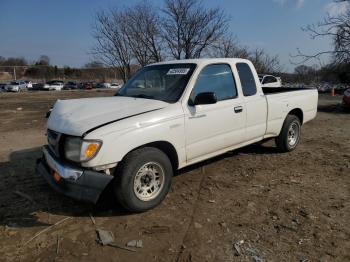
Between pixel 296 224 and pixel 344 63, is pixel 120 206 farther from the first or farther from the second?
pixel 344 63

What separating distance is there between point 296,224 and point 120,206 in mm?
2084

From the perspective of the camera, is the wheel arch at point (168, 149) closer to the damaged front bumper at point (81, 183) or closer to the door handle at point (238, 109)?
the damaged front bumper at point (81, 183)

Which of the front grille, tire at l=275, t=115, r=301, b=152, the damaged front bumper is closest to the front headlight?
the damaged front bumper

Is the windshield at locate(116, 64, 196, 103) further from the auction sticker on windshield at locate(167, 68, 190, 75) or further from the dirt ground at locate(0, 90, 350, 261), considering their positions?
the dirt ground at locate(0, 90, 350, 261)

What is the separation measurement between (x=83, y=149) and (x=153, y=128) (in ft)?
2.80

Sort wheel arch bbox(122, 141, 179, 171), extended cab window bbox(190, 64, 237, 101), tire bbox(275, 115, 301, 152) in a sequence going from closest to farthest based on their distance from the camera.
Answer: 1. wheel arch bbox(122, 141, 179, 171)
2. extended cab window bbox(190, 64, 237, 101)
3. tire bbox(275, 115, 301, 152)

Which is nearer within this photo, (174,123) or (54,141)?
(54,141)

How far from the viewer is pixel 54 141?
13.8 feet

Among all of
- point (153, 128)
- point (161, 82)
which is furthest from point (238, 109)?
point (153, 128)

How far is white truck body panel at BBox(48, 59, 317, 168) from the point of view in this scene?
12.4 feet

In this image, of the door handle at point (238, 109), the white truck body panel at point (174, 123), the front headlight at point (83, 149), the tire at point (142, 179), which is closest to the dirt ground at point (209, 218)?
the tire at point (142, 179)

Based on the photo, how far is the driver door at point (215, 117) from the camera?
15.2 feet

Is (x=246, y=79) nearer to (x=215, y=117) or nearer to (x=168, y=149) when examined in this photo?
(x=215, y=117)

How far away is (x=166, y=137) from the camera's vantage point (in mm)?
4246
